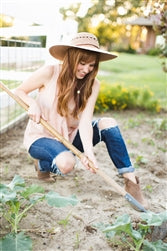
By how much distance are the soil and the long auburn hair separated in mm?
570

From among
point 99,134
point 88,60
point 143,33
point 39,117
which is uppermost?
point 88,60

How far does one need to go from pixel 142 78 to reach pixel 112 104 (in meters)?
4.81

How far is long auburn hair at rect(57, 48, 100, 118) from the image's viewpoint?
2572mm

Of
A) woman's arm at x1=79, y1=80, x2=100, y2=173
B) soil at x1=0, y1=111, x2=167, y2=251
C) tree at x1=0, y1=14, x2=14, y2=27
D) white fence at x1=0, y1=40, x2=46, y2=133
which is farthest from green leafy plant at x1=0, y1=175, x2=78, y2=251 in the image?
tree at x1=0, y1=14, x2=14, y2=27

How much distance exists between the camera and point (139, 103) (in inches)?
236

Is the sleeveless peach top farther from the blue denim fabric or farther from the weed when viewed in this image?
the weed

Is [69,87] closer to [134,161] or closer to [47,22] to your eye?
[134,161]

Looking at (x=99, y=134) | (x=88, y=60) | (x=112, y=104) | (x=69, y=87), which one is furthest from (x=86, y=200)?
(x=112, y=104)

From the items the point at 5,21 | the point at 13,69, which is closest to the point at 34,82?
the point at 13,69

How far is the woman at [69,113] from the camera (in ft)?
8.63

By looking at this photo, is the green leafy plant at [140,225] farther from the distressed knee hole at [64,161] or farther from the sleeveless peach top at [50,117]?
the sleeveless peach top at [50,117]

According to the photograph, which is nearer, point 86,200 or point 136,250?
point 136,250

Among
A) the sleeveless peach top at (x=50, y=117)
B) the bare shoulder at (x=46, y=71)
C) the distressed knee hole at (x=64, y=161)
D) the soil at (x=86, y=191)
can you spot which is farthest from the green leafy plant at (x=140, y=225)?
the bare shoulder at (x=46, y=71)

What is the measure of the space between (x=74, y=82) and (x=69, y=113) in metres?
0.25
